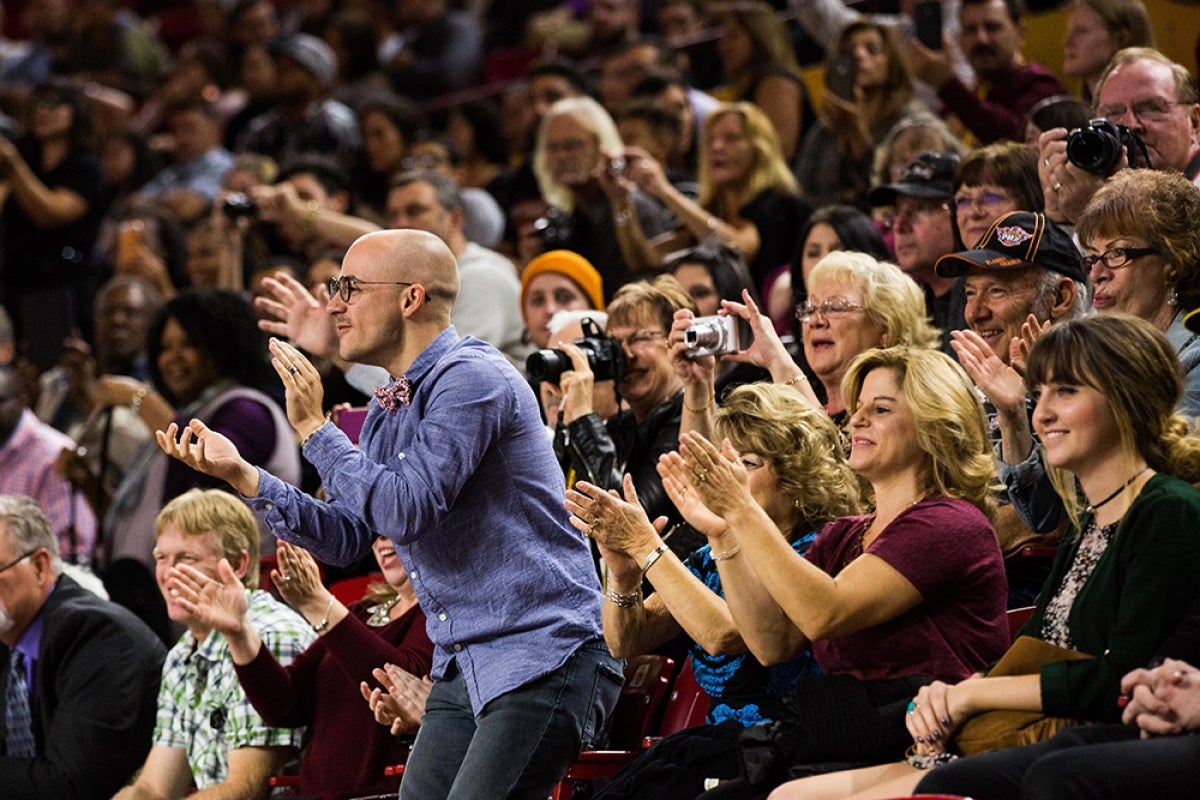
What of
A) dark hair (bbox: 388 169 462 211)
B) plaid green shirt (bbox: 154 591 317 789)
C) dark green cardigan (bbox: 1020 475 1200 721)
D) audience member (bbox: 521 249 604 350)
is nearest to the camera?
dark green cardigan (bbox: 1020 475 1200 721)

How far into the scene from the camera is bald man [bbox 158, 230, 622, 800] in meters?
3.55

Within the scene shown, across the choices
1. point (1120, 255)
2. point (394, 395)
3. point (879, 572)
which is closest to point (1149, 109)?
point (1120, 255)

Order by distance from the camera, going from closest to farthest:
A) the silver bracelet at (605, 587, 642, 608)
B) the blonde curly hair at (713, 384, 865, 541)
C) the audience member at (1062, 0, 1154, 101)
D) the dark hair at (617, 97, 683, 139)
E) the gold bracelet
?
the gold bracelet → the silver bracelet at (605, 587, 642, 608) → the blonde curly hair at (713, 384, 865, 541) → the audience member at (1062, 0, 1154, 101) → the dark hair at (617, 97, 683, 139)

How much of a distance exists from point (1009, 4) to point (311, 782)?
396 cm

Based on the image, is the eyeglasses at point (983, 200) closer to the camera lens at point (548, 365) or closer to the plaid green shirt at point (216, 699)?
the camera lens at point (548, 365)

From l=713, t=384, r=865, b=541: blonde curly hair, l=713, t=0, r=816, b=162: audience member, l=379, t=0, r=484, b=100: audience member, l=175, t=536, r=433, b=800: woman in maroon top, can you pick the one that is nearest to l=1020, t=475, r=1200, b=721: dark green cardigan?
l=713, t=384, r=865, b=541: blonde curly hair

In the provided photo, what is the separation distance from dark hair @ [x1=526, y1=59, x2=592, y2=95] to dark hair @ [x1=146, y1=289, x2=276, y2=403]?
279 centimetres

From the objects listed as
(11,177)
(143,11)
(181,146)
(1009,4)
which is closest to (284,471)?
(1009,4)

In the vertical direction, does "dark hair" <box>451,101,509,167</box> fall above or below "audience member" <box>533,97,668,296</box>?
below

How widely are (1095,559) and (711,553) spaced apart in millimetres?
779

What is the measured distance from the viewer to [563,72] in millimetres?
8688

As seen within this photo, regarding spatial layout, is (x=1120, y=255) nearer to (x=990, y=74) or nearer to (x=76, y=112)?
(x=990, y=74)

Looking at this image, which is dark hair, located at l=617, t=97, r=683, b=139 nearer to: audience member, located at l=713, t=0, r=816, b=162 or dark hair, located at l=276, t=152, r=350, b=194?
audience member, located at l=713, t=0, r=816, b=162

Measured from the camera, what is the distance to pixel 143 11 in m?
14.1
